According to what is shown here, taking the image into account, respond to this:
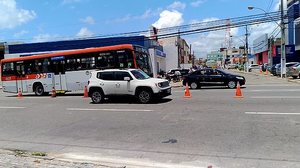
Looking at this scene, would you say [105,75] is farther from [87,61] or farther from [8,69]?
[8,69]

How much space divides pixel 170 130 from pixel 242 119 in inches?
104

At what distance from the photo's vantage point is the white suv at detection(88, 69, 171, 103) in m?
16.9

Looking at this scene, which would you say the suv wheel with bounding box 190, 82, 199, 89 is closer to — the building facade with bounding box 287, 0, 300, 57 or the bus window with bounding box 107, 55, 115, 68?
the bus window with bounding box 107, 55, 115, 68

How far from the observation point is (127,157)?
25.0 feet

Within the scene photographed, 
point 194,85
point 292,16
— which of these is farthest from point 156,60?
point 194,85

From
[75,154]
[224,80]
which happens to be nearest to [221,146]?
[75,154]

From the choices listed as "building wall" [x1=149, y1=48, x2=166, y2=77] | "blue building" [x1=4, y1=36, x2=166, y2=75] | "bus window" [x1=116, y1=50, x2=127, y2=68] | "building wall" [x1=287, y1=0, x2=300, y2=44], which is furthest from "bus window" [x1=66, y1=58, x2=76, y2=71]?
"building wall" [x1=287, y1=0, x2=300, y2=44]

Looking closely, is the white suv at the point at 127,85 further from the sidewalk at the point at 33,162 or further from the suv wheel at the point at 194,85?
the sidewalk at the point at 33,162

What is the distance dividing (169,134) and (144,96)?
24.3 ft

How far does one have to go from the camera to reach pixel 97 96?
18.3m

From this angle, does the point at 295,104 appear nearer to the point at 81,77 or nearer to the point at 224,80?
the point at 224,80

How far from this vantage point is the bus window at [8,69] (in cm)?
2795

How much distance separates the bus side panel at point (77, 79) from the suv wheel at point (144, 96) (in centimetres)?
801

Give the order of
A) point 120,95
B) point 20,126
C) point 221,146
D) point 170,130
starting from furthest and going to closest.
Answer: point 120,95 → point 20,126 → point 170,130 → point 221,146
